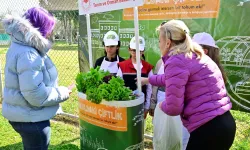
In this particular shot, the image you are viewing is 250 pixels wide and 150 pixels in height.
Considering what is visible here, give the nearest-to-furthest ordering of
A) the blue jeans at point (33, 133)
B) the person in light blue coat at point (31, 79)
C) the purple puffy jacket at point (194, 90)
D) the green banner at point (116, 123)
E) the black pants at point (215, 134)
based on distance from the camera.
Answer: the purple puffy jacket at point (194, 90)
the black pants at point (215, 134)
the person in light blue coat at point (31, 79)
the blue jeans at point (33, 133)
the green banner at point (116, 123)

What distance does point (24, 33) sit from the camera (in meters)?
2.22

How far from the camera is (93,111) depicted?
269 cm

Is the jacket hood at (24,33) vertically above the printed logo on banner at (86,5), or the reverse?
the printed logo on banner at (86,5)

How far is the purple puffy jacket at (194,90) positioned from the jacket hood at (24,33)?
1.03 metres

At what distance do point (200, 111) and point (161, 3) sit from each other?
178cm

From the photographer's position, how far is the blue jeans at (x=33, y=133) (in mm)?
2359

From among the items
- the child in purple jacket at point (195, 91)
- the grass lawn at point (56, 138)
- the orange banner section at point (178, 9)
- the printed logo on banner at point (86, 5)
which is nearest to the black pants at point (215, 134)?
the child in purple jacket at point (195, 91)

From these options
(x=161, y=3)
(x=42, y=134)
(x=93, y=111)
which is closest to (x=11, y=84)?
(x=42, y=134)

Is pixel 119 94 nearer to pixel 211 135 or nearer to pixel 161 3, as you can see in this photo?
pixel 211 135

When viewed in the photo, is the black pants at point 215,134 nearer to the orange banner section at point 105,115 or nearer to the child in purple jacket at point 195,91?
the child in purple jacket at point 195,91

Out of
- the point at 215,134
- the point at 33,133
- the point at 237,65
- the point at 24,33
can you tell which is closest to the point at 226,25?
the point at 237,65

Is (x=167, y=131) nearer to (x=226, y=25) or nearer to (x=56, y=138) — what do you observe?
(x=226, y=25)

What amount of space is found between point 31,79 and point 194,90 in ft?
4.11

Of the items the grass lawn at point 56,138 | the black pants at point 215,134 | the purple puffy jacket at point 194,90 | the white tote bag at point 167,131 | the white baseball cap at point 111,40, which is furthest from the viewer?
the grass lawn at point 56,138
